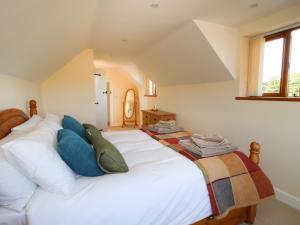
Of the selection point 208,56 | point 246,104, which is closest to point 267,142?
point 246,104

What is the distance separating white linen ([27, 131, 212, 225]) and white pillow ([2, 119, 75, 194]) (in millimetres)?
58

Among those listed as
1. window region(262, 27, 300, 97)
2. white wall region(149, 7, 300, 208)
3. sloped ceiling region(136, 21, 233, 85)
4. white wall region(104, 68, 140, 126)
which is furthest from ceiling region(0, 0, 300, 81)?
white wall region(104, 68, 140, 126)

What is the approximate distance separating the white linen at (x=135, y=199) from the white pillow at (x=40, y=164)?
58 mm

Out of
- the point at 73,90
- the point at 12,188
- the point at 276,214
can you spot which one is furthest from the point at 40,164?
the point at 73,90

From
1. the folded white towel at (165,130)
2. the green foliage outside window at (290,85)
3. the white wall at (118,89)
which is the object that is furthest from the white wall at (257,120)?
the white wall at (118,89)

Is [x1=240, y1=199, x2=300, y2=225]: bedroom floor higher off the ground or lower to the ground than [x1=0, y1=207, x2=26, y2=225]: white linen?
lower

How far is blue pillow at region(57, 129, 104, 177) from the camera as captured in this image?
116 cm

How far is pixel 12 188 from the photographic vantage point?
96 centimetres

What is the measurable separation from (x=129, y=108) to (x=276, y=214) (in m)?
5.34

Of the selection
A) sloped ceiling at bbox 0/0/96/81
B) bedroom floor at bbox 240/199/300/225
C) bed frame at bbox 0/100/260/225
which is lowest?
bedroom floor at bbox 240/199/300/225

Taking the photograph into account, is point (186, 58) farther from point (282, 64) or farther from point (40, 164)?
point (40, 164)

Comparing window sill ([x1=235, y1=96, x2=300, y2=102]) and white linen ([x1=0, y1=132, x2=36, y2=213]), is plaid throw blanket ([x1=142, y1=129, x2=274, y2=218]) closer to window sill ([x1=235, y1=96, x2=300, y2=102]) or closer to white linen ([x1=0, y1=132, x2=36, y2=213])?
window sill ([x1=235, y1=96, x2=300, y2=102])

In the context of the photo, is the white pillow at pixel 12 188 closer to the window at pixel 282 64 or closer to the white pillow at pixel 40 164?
the white pillow at pixel 40 164

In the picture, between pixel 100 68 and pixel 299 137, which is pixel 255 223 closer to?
pixel 299 137
